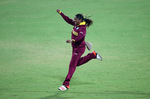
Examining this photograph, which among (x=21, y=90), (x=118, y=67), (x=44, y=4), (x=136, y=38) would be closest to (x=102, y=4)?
(x=44, y=4)

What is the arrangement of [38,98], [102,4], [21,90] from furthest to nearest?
[102,4] → [21,90] → [38,98]

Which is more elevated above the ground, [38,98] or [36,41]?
[38,98]

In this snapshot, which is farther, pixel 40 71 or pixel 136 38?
pixel 136 38

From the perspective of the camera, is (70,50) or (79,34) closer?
(79,34)

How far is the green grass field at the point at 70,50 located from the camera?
656 cm

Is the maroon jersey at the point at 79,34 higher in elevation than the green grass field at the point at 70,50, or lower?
higher

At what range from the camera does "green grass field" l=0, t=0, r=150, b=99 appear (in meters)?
6.56

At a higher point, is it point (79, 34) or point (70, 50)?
point (79, 34)

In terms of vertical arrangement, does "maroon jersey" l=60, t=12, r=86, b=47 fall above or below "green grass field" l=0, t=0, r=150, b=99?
above

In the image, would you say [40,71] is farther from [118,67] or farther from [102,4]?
[102,4]

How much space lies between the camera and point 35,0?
15.3 metres

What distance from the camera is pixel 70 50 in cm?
974

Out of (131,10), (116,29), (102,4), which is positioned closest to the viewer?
(116,29)

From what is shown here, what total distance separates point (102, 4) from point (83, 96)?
28.2ft
